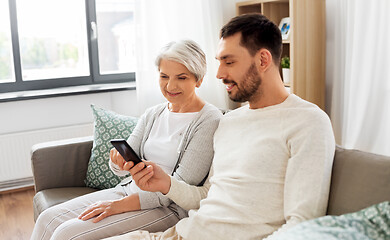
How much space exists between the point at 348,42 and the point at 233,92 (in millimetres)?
1321

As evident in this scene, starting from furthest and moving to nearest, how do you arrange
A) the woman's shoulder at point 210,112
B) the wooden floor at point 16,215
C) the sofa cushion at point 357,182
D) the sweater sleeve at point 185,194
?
the wooden floor at point 16,215
the woman's shoulder at point 210,112
the sweater sleeve at point 185,194
the sofa cushion at point 357,182

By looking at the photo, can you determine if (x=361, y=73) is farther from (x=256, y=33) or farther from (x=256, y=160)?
(x=256, y=160)

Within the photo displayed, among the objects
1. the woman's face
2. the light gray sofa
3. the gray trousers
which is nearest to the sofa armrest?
the light gray sofa

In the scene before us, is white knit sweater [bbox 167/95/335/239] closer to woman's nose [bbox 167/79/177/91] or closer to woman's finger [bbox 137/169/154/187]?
woman's finger [bbox 137/169/154/187]

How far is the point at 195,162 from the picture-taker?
5.58ft

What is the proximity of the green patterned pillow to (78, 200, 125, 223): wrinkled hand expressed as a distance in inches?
18.7

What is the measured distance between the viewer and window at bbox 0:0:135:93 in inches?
136

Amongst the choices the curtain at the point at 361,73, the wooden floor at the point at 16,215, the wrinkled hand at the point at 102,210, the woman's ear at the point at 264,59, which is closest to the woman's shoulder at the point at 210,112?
the woman's ear at the point at 264,59

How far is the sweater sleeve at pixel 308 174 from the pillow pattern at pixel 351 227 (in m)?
0.11

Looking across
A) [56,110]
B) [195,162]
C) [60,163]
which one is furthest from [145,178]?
[56,110]

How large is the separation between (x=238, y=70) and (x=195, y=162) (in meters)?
0.41

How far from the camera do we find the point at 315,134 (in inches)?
51.3

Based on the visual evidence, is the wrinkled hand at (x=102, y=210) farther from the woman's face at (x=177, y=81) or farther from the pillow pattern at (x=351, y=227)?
the pillow pattern at (x=351, y=227)

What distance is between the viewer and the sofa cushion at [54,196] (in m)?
2.04
